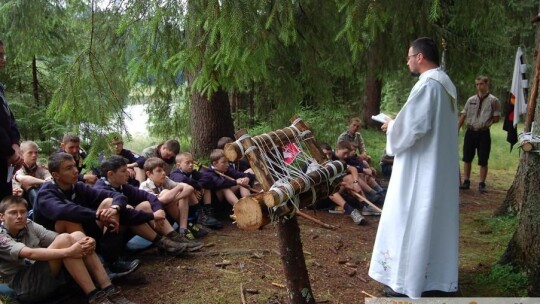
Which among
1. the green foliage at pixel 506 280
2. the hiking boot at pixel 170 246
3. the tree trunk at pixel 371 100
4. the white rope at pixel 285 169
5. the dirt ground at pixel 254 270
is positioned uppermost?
the tree trunk at pixel 371 100

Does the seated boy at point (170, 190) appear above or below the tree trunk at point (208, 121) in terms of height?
below

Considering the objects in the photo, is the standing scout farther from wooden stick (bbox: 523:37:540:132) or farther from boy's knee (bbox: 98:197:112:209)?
boy's knee (bbox: 98:197:112:209)

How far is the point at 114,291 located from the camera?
12.1ft

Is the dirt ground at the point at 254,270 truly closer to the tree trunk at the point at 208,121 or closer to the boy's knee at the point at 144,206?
the boy's knee at the point at 144,206

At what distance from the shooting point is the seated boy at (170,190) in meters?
5.21

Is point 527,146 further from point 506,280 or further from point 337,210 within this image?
point 337,210

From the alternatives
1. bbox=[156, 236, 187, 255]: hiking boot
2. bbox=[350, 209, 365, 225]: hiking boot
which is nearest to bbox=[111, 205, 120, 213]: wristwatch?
bbox=[156, 236, 187, 255]: hiking boot

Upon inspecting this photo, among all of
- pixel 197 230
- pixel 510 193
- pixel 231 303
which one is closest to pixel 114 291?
pixel 231 303

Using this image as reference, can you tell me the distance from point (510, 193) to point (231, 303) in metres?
4.11

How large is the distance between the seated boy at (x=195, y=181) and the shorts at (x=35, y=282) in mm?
2206

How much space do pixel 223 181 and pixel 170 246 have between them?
1481mm

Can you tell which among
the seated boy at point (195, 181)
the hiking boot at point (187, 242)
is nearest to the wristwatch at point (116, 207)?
the hiking boot at point (187, 242)

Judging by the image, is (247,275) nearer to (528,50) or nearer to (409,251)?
(409,251)

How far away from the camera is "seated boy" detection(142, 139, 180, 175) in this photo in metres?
6.25
